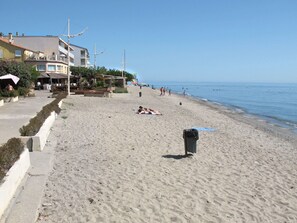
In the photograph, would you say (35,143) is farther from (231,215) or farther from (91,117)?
(91,117)

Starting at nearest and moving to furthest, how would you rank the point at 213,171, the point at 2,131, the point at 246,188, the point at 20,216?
A: the point at 20,216, the point at 246,188, the point at 213,171, the point at 2,131

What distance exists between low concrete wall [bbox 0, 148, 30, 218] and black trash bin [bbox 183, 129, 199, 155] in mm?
4933

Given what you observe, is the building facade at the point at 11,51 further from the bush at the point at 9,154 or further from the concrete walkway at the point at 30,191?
the bush at the point at 9,154

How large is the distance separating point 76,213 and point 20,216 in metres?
1.00

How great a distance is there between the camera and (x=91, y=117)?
2223 cm

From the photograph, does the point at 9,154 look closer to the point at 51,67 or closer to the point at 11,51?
the point at 11,51

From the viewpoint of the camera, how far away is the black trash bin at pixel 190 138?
11.9m

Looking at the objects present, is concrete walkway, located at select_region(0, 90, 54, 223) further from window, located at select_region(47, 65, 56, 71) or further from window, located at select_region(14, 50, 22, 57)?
window, located at select_region(47, 65, 56, 71)

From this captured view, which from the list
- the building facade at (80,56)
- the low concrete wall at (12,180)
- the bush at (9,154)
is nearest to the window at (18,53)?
the building facade at (80,56)

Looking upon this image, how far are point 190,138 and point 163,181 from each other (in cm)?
301

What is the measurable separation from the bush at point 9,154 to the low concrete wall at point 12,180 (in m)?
0.09

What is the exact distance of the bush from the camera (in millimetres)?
7127

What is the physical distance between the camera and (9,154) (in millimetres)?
7766

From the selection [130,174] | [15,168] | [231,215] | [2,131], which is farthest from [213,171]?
[2,131]
